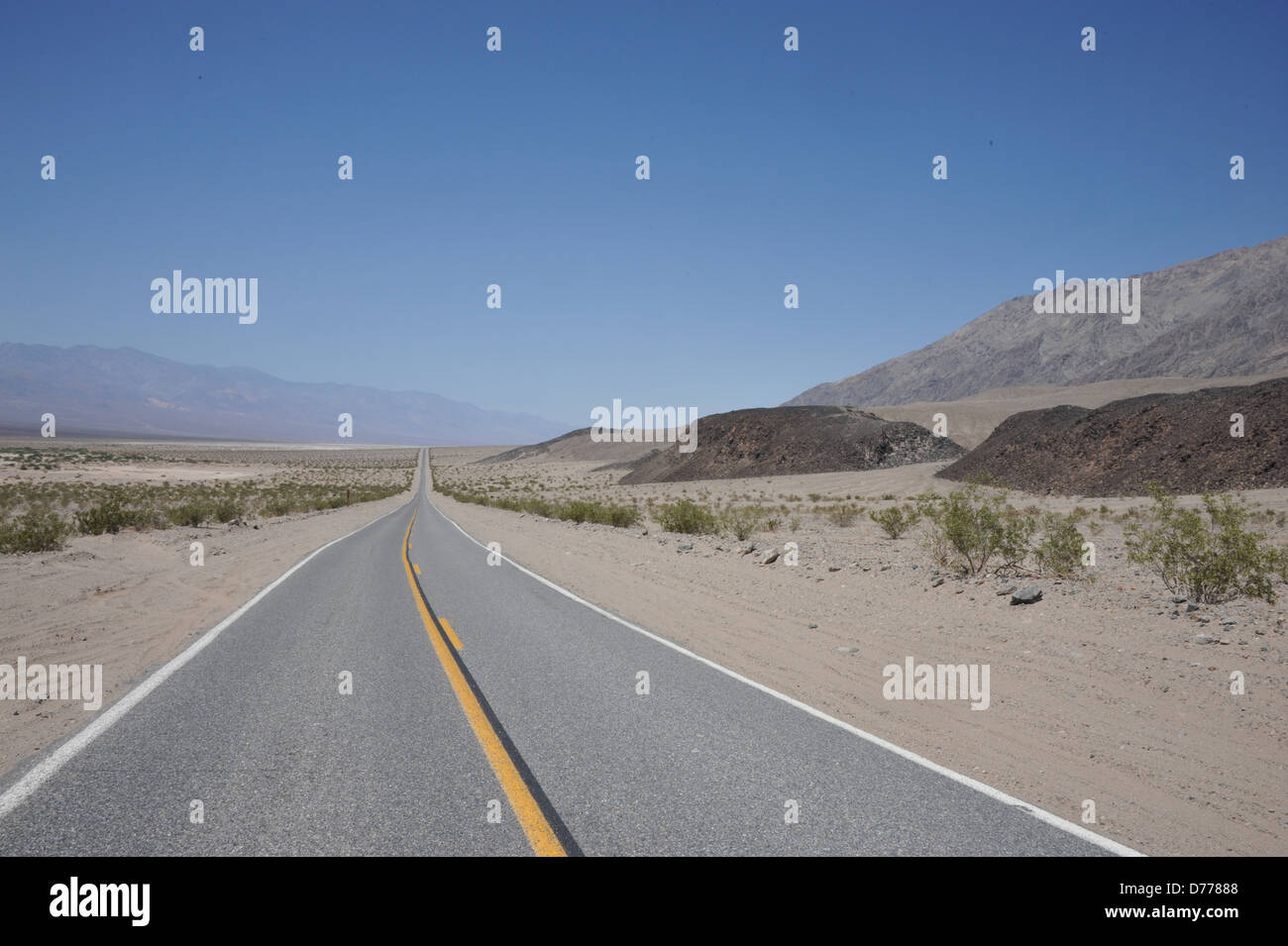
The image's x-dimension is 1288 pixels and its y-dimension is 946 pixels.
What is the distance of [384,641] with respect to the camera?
9.27 m

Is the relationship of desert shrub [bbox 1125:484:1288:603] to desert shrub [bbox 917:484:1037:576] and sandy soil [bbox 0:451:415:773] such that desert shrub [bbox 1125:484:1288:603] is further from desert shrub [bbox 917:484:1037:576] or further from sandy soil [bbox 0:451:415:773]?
sandy soil [bbox 0:451:415:773]

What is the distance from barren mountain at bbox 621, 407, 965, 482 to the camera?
201ft

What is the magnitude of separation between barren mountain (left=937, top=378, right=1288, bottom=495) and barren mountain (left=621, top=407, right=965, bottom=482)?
1736 centimetres

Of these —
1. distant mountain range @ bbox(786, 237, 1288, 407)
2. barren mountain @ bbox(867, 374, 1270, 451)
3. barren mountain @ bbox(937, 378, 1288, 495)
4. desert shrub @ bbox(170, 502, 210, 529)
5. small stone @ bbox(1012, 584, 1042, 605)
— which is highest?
distant mountain range @ bbox(786, 237, 1288, 407)

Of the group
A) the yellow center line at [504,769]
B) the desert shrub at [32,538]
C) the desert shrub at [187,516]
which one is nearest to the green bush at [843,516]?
the yellow center line at [504,769]

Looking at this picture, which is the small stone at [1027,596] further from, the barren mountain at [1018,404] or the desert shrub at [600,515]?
the barren mountain at [1018,404]

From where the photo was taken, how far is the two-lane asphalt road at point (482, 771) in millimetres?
4062

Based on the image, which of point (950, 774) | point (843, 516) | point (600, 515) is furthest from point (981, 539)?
point (600, 515)

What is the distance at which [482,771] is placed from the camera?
4.97m

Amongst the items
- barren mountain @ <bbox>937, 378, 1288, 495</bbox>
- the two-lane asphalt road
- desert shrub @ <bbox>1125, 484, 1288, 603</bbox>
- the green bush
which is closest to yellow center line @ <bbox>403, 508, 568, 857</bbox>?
the two-lane asphalt road

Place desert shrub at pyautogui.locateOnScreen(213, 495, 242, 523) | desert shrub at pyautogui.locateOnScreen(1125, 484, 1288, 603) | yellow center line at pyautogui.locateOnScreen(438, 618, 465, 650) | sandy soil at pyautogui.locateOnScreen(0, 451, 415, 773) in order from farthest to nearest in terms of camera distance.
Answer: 1. desert shrub at pyautogui.locateOnScreen(213, 495, 242, 523)
2. desert shrub at pyautogui.locateOnScreen(1125, 484, 1288, 603)
3. yellow center line at pyautogui.locateOnScreen(438, 618, 465, 650)
4. sandy soil at pyautogui.locateOnScreen(0, 451, 415, 773)
